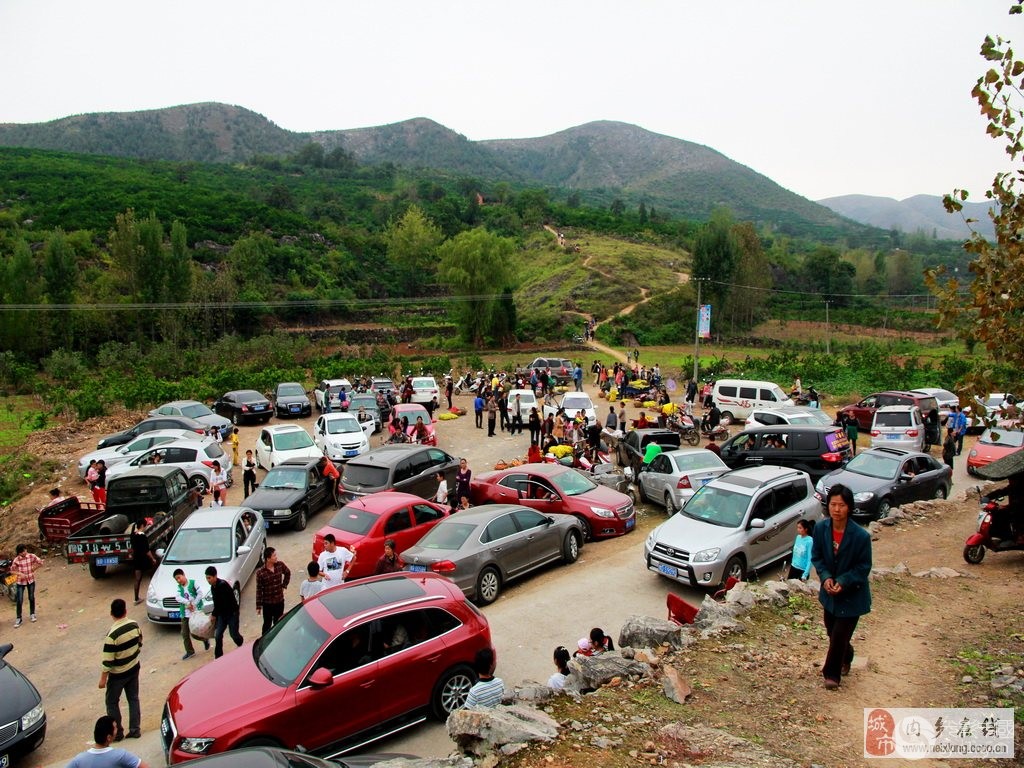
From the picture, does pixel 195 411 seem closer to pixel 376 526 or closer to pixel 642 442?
pixel 376 526

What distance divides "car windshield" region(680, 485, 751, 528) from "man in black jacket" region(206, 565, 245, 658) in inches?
284

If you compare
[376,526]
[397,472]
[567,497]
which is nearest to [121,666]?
[376,526]

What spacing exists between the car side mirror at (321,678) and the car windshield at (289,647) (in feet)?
0.92

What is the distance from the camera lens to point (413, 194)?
401 ft

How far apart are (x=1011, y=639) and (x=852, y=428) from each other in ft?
45.6

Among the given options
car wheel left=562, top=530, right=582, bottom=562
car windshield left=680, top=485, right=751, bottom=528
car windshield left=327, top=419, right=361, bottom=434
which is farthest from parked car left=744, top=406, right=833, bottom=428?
car windshield left=327, top=419, right=361, bottom=434

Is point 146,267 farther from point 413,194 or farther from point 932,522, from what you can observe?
point 413,194

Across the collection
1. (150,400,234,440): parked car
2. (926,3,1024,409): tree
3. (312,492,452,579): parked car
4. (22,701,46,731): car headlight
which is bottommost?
(150,400,234,440): parked car

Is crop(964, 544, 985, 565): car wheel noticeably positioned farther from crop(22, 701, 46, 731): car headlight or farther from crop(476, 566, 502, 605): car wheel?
crop(22, 701, 46, 731): car headlight

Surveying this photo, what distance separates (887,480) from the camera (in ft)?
48.3

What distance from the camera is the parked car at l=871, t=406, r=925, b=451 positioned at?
2064cm

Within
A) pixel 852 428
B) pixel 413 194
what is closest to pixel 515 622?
pixel 852 428

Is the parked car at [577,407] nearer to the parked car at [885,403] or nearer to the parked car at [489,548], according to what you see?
the parked car at [885,403]

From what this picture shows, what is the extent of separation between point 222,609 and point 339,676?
3.78 metres
